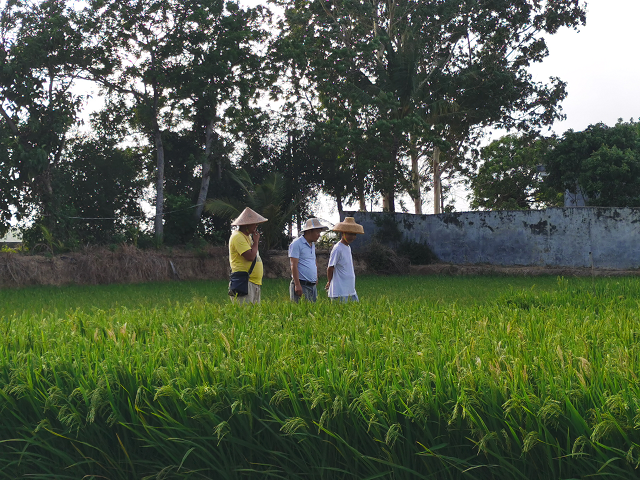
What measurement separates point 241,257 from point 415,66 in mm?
18691

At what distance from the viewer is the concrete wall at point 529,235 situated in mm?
20188

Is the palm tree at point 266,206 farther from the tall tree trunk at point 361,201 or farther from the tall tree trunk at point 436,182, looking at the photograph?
the tall tree trunk at point 436,182

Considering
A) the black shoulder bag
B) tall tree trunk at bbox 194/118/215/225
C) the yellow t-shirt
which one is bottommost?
the black shoulder bag

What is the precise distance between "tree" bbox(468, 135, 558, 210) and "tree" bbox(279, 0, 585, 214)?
8711mm

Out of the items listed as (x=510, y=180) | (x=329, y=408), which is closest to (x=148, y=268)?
(x=329, y=408)

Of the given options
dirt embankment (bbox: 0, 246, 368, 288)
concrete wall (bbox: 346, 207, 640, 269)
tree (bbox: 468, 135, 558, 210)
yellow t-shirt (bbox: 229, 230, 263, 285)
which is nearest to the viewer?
yellow t-shirt (bbox: 229, 230, 263, 285)

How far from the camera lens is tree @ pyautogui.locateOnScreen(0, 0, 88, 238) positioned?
22.2 metres

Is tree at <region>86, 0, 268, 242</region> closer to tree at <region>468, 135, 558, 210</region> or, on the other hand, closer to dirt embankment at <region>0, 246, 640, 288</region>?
dirt embankment at <region>0, 246, 640, 288</region>

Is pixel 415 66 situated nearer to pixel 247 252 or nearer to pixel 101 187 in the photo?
pixel 101 187

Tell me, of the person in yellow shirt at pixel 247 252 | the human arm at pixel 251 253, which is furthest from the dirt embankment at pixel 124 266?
the human arm at pixel 251 253

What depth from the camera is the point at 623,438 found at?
2268 millimetres

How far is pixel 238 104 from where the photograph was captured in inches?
1013

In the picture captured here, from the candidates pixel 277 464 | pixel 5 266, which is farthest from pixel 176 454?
pixel 5 266

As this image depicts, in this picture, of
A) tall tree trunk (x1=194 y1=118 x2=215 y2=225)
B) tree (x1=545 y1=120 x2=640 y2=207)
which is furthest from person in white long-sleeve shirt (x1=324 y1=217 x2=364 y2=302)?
tree (x1=545 y1=120 x2=640 y2=207)
